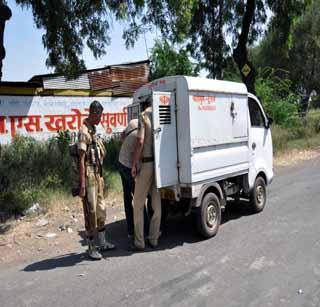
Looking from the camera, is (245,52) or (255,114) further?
(245,52)

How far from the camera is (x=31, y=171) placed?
8.46 m

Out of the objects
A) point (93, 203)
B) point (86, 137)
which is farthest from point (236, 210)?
point (86, 137)

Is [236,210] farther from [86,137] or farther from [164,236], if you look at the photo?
[86,137]

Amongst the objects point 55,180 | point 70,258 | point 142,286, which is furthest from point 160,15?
point 142,286

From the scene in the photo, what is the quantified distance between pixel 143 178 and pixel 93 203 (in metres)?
0.76

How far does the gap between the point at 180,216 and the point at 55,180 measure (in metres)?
2.83

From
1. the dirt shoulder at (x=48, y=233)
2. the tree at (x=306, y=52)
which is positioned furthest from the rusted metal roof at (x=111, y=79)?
the tree at (x=306, y=52)

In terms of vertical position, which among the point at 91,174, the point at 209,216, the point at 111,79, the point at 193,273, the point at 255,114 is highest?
the point at 111,79

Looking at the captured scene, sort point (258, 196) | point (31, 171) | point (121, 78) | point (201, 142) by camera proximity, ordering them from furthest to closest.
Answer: point (121, 78), point (31, 171), point (258, 196), point (201, 142)

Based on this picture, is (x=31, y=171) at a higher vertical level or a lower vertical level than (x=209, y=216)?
higher

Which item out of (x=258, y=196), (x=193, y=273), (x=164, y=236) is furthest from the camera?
(x=258, y=196)

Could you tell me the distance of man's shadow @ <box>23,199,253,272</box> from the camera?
→ 16.6 ft

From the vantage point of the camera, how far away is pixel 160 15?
926 cm

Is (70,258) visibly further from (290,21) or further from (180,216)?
(290,21)
